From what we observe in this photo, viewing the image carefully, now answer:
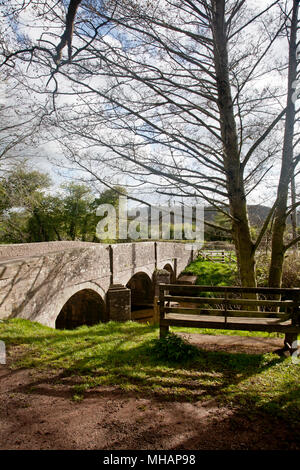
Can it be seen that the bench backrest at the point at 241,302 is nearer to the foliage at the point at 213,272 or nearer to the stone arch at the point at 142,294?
the foliage at the point at 213,272

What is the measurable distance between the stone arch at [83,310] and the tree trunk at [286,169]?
20.5 ft

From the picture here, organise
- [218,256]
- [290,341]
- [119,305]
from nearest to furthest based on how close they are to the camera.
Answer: [290,341] → [119,305] → [218,256]

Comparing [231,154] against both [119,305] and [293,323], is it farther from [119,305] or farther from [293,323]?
[119,305]

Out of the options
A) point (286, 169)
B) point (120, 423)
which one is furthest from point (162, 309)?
point (286, 169)

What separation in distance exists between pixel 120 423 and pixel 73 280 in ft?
21.0

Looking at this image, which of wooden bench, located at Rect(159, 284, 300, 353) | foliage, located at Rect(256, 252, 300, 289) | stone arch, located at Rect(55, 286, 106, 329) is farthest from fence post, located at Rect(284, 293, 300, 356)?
foliage, located at Rect(256, 252, 300, 289)

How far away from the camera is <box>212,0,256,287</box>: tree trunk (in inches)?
180

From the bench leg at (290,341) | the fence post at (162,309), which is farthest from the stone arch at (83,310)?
the bench leg at (290,341)

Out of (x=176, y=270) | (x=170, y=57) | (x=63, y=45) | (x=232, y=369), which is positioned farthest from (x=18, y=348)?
(x=176, y=270)

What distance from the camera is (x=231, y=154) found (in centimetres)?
525

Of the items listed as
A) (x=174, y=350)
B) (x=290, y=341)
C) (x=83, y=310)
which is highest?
(x=290, y=341)

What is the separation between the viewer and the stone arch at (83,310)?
10637 mm

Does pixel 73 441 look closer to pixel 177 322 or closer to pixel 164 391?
pixel 164 391

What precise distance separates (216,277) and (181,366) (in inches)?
633
